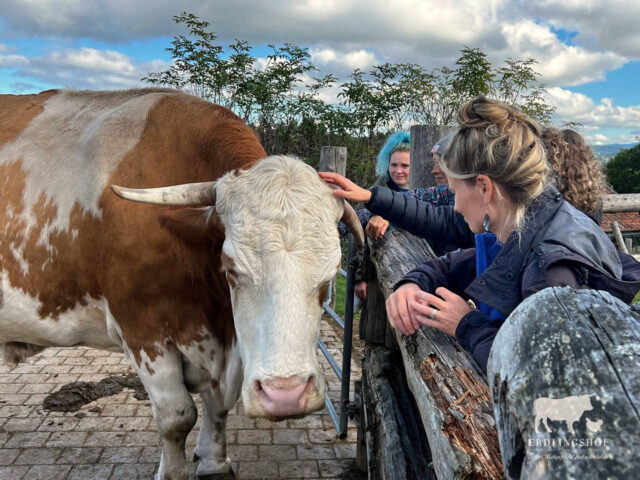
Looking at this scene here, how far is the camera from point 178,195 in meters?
2.52

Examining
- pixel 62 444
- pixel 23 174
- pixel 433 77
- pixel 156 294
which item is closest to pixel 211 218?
pixel 156 294

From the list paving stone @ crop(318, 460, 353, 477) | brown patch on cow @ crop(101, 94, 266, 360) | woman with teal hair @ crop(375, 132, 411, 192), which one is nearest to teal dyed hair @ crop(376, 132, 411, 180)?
woman with teal hair @ crop(375, 132, 411, 192)

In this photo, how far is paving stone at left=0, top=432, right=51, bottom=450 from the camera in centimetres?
390

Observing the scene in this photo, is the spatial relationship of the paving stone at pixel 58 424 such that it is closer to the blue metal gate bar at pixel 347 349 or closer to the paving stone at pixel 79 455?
the paving stone at pixel 79 455

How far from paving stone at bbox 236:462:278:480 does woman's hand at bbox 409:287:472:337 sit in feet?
7.39

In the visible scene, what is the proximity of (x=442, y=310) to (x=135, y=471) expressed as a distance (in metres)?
2.80

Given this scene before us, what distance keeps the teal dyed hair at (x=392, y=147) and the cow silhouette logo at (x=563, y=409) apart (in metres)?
3.50

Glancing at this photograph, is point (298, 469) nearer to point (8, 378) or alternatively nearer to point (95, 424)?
point (95, 424)

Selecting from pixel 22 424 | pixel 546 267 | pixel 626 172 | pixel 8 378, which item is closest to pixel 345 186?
pixel 546 267

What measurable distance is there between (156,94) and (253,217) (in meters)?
1.50

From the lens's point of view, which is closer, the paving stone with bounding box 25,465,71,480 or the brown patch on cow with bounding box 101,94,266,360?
the brown patch on cow with bounding box 101,94,266,360

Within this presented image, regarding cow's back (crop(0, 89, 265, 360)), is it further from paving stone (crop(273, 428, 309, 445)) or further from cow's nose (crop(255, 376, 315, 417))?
paving stone (crop(273, 428, 309, 445))

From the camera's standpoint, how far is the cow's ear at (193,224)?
2.59 metres

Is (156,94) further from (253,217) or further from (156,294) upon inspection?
(253,217)
